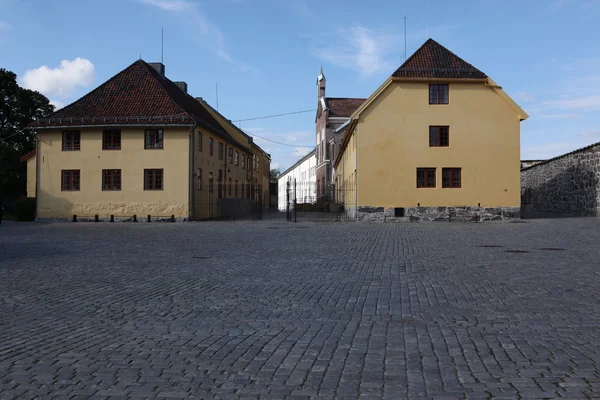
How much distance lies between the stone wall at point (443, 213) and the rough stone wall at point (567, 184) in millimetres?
4346

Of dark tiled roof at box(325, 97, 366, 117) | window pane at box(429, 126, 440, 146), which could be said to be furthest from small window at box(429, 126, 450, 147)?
dark tiled roof at box(325, 97, 366, 117)

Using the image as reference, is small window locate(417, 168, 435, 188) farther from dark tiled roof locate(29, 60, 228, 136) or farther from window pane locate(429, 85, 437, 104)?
dark tiled roof locate(29, 60, 228, 136)

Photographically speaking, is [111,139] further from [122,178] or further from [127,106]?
[122,178]

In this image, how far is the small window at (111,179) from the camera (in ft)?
110

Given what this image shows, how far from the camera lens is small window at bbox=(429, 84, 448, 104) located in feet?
104

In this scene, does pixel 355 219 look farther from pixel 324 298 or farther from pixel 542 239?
pixel 324 298

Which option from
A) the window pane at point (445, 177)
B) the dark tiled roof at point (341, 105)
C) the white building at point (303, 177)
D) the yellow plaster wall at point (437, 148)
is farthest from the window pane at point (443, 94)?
the white building at point (303, 177)

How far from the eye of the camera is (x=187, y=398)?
4.25 metres

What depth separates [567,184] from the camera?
3603 cm

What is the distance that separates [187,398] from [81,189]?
31593 mm

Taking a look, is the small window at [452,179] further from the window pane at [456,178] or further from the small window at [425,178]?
the small window at [425,178]

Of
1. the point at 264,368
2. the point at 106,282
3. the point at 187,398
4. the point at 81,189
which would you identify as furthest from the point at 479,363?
the point at 81,189

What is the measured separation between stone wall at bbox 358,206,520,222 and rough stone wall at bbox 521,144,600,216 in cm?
435

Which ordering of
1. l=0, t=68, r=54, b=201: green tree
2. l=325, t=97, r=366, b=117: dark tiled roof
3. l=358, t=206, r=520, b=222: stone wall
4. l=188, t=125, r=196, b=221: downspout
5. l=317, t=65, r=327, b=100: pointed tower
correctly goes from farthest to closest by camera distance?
1. l=317, t=65, r=327, b=100: pointed tower
2. l=325, t=97, r=366, b=117: dark tiled roof
3. l=0, t=68, r=54, b=201: green tree
4. l=188, t=125, r=196, b=221: downspout
5. l=358, t=206, r=520, b=222: stone wall
